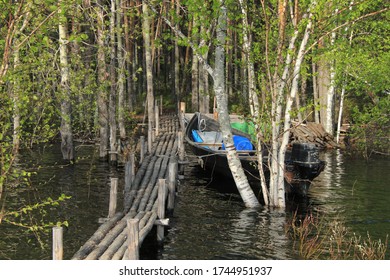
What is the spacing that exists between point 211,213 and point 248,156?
507cm

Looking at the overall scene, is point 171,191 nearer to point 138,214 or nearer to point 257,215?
point 257,215

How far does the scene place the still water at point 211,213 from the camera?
1463cm

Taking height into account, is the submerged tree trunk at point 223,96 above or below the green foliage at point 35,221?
above

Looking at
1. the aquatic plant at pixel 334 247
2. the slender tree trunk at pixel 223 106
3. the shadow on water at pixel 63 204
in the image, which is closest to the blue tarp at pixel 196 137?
the shadow on water at pixel 63 204

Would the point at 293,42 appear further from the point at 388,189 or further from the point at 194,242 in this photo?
the point at 388,189

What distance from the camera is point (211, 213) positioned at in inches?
749

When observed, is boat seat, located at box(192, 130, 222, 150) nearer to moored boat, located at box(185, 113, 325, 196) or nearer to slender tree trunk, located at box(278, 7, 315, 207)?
moored boat, located at box(185, 113, 325, 196)

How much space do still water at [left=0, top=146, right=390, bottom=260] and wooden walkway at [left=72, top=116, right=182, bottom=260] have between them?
81 cm

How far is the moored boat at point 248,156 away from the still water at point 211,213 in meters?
0.75

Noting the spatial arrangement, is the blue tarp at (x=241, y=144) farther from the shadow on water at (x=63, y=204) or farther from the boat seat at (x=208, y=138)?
the shadow on water at (x=63, y=204)

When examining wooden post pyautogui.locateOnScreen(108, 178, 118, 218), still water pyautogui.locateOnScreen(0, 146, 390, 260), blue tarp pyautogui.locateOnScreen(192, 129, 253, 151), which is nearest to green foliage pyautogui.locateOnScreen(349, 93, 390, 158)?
still water pyautogui.locateOnScreen(0, 146, 390, 260)

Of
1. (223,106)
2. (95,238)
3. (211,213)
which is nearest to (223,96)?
(223,106)
